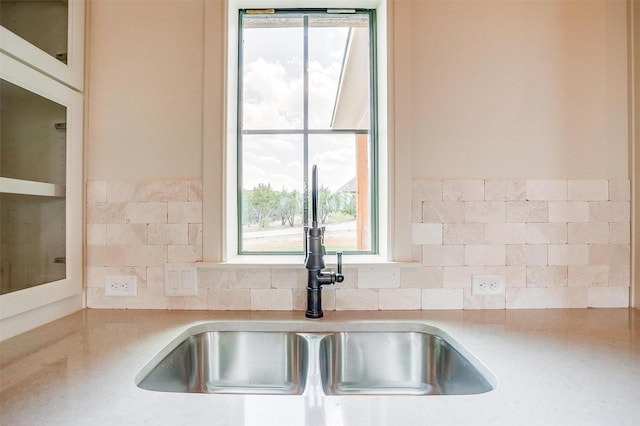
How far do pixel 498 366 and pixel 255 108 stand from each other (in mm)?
1352

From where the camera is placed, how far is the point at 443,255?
122 centimetres

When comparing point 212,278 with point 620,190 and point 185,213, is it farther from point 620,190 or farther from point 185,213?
point 620,190

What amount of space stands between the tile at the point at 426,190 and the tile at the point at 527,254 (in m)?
0.35

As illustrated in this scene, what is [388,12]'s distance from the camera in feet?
4.04

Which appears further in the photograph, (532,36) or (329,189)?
(329,189)

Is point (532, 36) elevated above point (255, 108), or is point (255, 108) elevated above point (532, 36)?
point (532, 36)

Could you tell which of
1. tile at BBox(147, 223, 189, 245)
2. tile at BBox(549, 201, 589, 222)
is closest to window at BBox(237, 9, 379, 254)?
tile at BBox(147, 223, 189, 245)

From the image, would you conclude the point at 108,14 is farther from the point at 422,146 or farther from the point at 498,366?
the point at 498,366

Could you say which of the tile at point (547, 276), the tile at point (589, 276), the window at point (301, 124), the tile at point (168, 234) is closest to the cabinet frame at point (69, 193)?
the tile at point (168, 234)

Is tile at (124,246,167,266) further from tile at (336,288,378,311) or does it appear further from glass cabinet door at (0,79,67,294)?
tile at (336,288,378,311)

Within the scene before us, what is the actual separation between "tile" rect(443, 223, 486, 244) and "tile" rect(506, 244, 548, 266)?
12 cm

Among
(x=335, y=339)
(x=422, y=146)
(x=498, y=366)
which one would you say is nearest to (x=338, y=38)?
(x=422, y=146)

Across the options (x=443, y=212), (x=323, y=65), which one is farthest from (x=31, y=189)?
(x=443, y=212)

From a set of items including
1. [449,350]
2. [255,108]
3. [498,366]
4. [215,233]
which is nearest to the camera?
[498,366]
